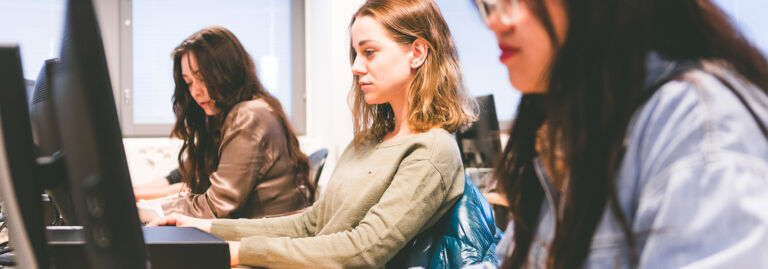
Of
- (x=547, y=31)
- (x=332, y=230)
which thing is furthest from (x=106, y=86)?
(x=332, y=230)

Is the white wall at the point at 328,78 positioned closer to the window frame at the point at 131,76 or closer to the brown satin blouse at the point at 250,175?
the window frame at the point at 131,76

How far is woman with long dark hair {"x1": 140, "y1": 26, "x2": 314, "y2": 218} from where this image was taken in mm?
1675

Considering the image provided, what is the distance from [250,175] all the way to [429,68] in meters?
0.73

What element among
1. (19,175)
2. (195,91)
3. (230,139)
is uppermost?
(19,175)

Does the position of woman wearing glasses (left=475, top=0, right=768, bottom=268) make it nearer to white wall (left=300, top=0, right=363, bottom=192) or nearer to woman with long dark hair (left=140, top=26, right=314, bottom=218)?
woman with long dark hair (left=140, top=26, right=314, bottom=218)

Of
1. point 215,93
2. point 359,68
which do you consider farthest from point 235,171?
point 359,68

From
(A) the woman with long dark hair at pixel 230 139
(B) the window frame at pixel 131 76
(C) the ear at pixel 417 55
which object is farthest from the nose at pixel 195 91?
(B) the window frame at pixel 131 76

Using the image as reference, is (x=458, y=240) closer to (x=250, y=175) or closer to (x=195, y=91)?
(x=250, y=175)

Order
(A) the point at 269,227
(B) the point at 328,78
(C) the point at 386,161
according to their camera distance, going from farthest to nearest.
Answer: (B) the point at 328,78 → (A) the point at 269,227 → (C) the point at 386,161

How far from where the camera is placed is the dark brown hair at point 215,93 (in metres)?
1.82

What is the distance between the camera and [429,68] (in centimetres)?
123

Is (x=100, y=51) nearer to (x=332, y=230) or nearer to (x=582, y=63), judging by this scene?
(x=582, y=63)

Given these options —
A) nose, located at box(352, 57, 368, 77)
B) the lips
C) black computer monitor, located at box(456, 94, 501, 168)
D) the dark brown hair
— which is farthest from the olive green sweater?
black computer monitor, located at box(456, 94, 501, 168)

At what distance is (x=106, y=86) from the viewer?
435 mm
